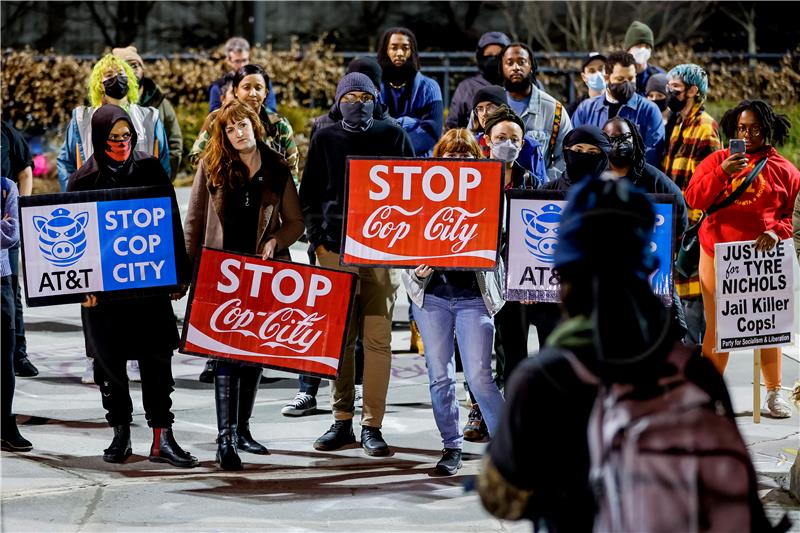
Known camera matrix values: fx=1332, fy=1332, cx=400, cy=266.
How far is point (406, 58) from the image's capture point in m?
9.34

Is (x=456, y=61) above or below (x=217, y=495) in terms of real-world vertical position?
above

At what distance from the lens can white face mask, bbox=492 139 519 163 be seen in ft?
24.6

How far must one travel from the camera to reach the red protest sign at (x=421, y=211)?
23.4 ft

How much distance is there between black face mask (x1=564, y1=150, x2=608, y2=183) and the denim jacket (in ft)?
2.16

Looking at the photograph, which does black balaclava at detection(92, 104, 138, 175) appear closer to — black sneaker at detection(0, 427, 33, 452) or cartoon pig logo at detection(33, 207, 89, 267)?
cartoon pig logo at detection(33, 207, 89, 267)

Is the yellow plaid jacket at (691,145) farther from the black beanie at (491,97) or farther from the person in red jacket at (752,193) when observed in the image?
the black beanie at (491,97)

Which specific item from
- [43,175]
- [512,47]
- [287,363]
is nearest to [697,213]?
[512,47]

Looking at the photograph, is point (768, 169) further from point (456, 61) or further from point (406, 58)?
point (456, 61)

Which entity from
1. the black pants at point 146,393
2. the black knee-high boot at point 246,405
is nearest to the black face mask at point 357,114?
the black knee-high boot at point 246,405

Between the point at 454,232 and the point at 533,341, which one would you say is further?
the point at 533,341

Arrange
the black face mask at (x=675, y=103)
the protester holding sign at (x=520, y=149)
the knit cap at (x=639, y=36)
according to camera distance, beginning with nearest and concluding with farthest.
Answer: the protester holding sign at (x=520, y=149), the black face mask at (x=675, y=103), the knit cap at (x=639, y=36)

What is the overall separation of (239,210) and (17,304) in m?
2.56

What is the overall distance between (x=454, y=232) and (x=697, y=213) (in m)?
2.86

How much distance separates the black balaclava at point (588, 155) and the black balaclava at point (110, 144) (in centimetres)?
238
